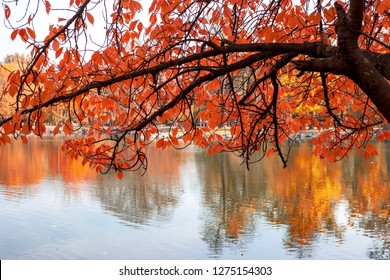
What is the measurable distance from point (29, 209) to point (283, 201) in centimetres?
823

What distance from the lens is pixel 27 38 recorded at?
4133 mm

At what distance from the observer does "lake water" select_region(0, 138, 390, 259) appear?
12.2 m

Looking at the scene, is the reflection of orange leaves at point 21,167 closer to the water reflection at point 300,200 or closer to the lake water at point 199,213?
the lake water at point 199,213

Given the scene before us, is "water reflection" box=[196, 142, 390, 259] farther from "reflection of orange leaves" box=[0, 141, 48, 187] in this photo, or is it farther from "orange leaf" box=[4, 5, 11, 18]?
"orange leaf" box=[4, 5, 11, 18]

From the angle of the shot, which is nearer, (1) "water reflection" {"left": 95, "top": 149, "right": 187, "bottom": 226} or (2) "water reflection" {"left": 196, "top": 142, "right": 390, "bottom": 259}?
(2) "water reflection" {"left": 196, "top": 142, "right": 390, "bottom": 259}

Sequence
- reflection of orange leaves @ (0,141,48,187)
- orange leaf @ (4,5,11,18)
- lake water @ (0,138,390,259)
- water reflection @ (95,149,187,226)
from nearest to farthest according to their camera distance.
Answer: orange leaf @ (4,5,11,18) < lake water @ (0,138,390,259) < water reflection @ (95,149,187,226) < reflection of orange leaves @ (0,141,48,187)

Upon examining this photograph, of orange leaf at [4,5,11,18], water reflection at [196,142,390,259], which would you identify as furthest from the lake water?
orange leaf at [4,5,11,18]

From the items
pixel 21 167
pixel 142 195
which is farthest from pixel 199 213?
pixel 21 167

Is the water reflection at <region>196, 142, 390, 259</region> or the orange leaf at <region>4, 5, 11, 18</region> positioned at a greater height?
the orange leaf at <region>4, 5, 11, 18</region>

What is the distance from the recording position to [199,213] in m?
16.0

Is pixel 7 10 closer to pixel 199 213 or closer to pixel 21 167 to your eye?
pixel 199 213

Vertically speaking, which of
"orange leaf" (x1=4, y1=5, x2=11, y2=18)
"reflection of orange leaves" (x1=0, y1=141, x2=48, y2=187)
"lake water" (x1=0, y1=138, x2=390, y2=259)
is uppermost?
"orange leaf" (x1=4, y1=5, x2=11, y2=18)

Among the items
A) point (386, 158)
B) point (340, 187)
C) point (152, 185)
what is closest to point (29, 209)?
point (152, 185)

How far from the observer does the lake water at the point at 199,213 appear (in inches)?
479
